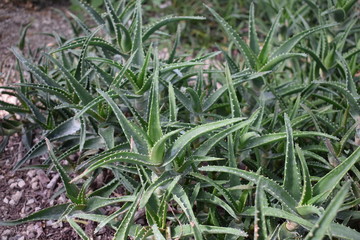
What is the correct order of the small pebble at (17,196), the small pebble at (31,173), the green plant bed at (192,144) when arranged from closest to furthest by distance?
the green plant bed at (192,144), the small pebble at (17,196), the small pebble at (31,173)

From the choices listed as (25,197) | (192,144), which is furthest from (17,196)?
(192,144)

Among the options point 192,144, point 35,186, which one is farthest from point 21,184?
point 192,144

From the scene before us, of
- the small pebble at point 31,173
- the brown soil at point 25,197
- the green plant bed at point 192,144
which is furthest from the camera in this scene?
the small pebble at point 31,173

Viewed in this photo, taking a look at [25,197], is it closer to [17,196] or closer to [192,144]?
[17,196]

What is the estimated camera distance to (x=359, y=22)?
251 cm

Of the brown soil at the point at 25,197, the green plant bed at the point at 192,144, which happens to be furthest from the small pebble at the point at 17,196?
the green plant bed at the point at 192,144

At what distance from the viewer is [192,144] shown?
1656mm

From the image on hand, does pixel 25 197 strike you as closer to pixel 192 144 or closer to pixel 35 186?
pixel 35 186

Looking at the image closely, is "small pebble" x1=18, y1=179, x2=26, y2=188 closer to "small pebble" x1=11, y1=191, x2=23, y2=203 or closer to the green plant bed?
"small pebble" x1=11, y1=191, x2=23, y2=203

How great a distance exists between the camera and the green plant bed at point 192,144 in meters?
1.20

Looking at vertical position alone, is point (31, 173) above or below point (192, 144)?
below

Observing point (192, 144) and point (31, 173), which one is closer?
point (192, 144)

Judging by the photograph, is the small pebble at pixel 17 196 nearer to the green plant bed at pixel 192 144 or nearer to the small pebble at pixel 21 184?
the small pebble at pixel 21 184

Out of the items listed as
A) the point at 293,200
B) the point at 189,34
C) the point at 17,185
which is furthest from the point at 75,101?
the point at 189,34
